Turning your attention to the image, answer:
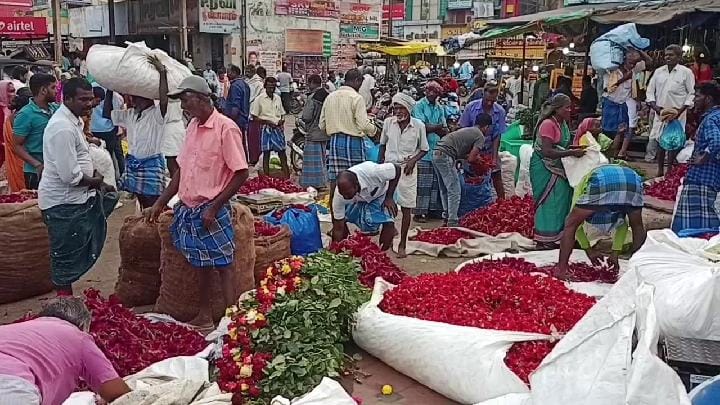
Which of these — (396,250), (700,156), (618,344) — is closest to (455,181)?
(396,250)

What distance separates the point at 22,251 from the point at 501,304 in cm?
378

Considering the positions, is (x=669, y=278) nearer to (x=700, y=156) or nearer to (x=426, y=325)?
(x=426, y=325)

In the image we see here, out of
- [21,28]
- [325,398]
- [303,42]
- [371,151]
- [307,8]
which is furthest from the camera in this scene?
[307,8]

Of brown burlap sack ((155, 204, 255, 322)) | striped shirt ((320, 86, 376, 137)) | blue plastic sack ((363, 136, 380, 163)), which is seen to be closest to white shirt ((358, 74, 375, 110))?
blue plastic sack ((363, 136, 380, 163))

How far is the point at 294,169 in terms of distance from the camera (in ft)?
41.2

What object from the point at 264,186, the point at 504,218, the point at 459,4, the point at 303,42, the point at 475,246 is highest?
the point at 459,4

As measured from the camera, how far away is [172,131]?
21.7 feet

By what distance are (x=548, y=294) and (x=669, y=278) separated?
0.95m

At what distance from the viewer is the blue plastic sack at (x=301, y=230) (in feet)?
21.4

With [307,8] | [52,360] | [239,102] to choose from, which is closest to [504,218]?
[239,102]

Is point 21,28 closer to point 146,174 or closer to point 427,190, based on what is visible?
point 427,190

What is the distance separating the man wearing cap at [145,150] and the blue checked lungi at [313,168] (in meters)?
3.96

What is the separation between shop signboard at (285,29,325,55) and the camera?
28266 mm

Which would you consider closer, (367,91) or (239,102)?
(239,102)
